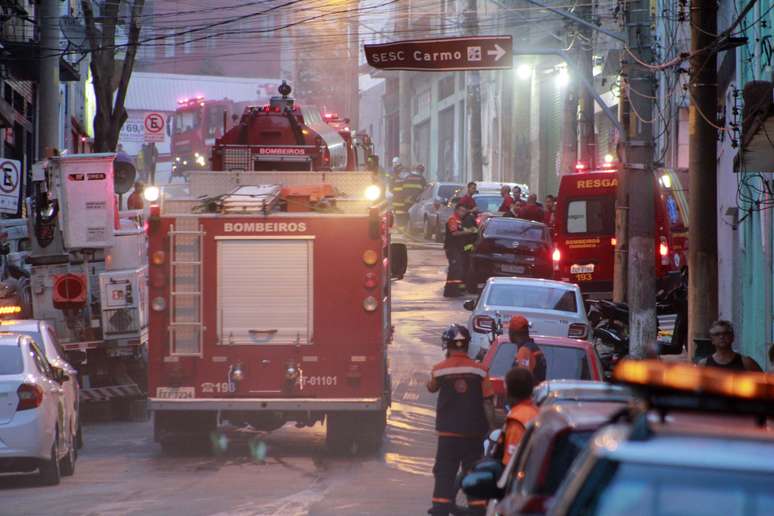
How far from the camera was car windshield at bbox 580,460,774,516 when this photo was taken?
476 cm

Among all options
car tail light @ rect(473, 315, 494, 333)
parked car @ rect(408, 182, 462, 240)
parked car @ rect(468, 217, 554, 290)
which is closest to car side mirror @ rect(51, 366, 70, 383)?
car tail light @ rect(473, 315, 494, 333)

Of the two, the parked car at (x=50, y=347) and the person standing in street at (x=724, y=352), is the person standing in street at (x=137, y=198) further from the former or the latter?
the person standing in street at (x=724, y=352)

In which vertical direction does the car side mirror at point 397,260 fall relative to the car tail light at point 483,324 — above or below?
above

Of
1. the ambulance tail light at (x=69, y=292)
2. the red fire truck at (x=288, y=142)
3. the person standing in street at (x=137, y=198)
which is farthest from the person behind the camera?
the person standing in street at (x=137, y=198)

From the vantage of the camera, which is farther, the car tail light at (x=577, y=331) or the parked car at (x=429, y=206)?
the parked car at (x=429, y=206)

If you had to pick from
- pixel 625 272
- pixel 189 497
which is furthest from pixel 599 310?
pixel 189 497

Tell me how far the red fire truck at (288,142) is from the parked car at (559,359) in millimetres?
4628

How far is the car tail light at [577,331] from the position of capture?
71.3ft

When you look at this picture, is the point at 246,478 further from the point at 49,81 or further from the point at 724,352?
the point at 49,81

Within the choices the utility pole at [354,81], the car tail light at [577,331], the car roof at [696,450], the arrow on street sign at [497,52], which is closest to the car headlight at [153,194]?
the arrow on street sign at [497,52]

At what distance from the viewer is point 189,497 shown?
13.9 m

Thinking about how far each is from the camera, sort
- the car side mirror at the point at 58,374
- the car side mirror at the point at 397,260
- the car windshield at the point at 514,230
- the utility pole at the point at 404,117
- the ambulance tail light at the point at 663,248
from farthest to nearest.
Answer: the utility pole at the point at 404,117
the car windshield at the point at 514,230
the ambulance tail light at the point at 663,248
the car side mirror at the point at 397,260
the car side mirror at the point at 58,374

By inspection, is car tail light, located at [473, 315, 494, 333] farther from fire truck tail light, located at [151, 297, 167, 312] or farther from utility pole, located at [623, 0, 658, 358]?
fire truck tail light, located at [151, 297, 167, 312]

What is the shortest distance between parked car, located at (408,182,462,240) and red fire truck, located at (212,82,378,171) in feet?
73.8
